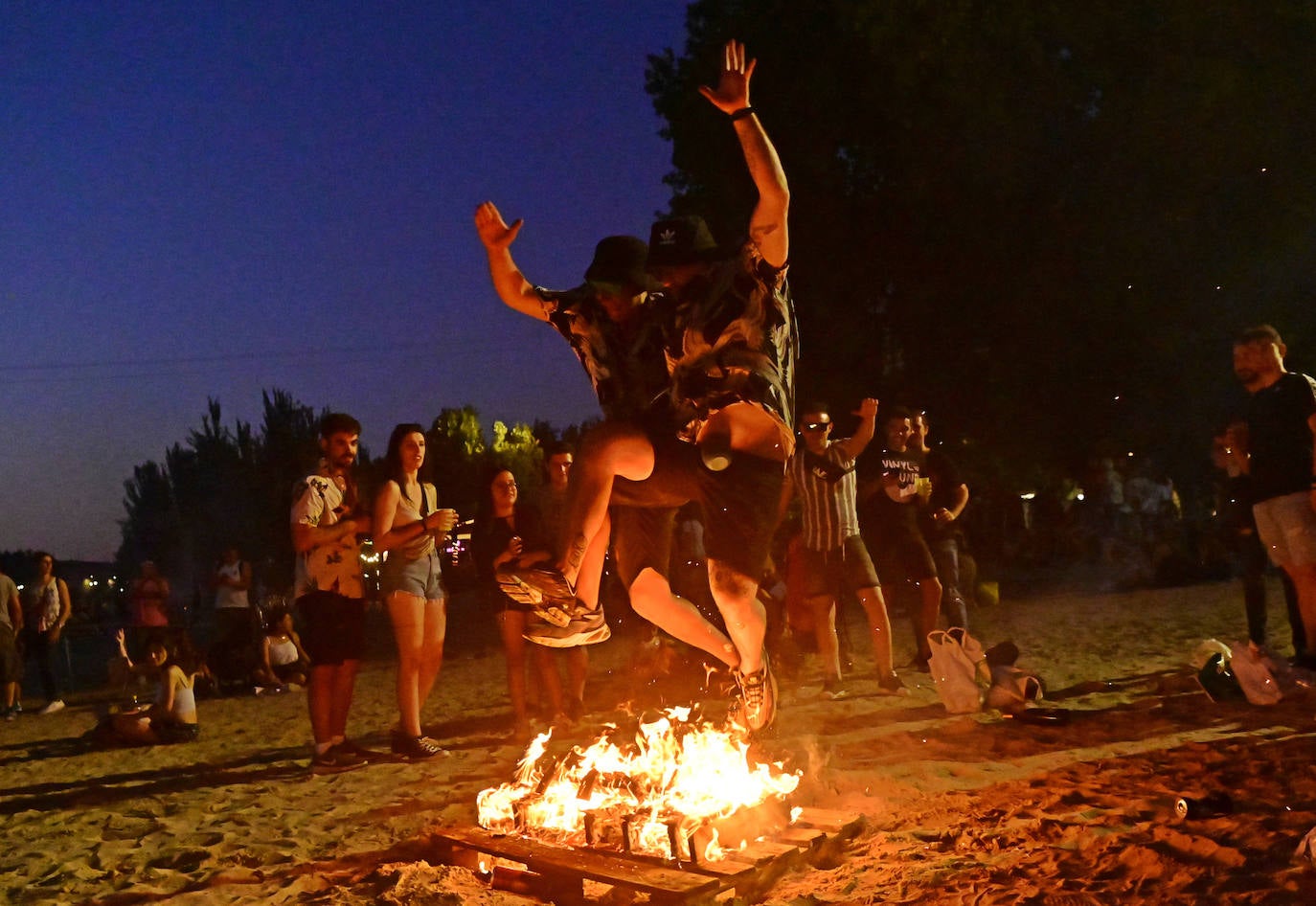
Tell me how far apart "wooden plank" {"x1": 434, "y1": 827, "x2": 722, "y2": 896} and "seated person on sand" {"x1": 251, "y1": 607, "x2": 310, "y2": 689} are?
8672mm

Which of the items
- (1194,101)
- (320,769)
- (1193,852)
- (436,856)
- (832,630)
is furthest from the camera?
(1194,101)

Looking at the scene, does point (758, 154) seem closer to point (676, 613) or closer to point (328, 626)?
point (676, 613)

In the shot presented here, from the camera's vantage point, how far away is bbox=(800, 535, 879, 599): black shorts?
7.44 meters

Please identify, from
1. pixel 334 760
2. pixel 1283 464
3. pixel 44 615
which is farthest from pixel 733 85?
pixel 44 615

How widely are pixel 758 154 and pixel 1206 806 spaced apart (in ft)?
8.61

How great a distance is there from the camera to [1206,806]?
137 inches

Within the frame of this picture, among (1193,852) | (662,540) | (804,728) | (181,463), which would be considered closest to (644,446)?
(662,540)

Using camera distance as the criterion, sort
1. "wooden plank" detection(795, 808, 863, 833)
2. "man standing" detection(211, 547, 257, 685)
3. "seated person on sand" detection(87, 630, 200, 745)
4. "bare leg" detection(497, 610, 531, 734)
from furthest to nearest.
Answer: "man standing" detection(211, 547, 257, 685) → "seated person on sand" detection(87, 630, 200, 745) → "bare leg" detection(497, 610, 531, 734) → "wooden plank" detection(795, 808, 863, 833)

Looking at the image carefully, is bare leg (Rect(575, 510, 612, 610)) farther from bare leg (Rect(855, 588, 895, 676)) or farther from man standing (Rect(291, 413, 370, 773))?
bare leg (Rect(855, 588, 895, 676))

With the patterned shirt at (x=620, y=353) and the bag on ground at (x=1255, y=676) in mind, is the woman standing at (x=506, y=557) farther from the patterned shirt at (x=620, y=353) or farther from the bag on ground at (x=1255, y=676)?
the bag on ground at (x=1255, y=676)

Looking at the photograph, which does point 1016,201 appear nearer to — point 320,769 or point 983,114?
point 983,114

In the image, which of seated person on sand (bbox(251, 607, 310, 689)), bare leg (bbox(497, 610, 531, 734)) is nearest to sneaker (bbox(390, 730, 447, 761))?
bare leg (bbox(497, 610, 531, 734))

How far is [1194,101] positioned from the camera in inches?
656

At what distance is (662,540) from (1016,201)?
49.8ft
